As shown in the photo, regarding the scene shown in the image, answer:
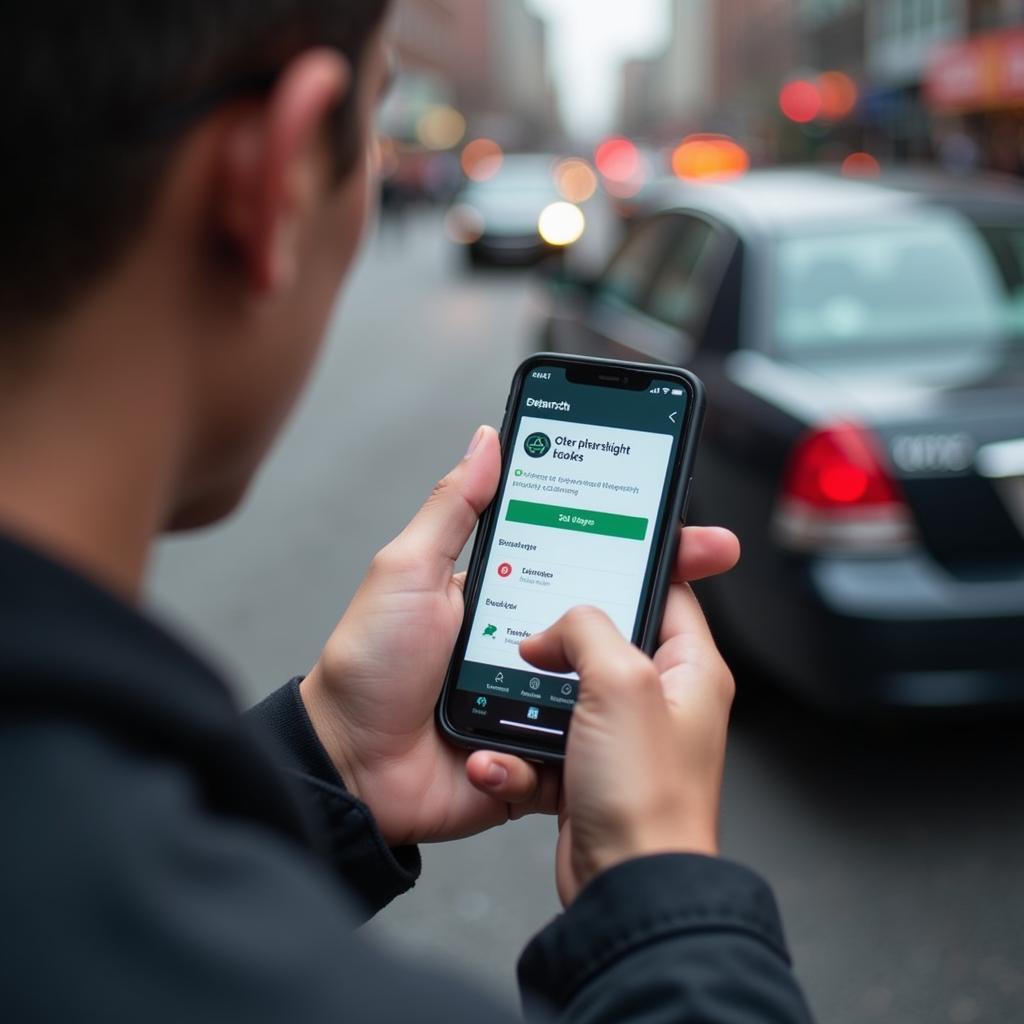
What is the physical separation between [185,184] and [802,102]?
53.4 m

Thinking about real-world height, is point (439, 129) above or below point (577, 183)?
below

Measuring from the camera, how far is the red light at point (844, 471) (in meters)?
3.72

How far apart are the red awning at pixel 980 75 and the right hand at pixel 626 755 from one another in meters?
31.1

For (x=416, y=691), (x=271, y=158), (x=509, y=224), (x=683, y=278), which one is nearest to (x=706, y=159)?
(x=509, y=224)

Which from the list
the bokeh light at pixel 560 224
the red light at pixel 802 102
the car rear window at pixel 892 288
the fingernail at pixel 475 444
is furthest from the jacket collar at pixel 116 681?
the red light at pixel 802 102

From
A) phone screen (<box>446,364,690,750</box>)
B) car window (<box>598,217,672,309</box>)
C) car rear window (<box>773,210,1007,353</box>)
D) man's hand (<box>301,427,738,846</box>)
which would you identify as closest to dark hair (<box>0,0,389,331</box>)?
man's hand (<box>301,427,738,846</box>)

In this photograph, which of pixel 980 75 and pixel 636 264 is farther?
pixel 980 75

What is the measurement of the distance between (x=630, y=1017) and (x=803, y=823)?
10.1 ft

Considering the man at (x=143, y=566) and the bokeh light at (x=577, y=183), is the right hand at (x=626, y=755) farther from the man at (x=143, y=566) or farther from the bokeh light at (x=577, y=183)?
the bokeh light at (x=577, y=183)

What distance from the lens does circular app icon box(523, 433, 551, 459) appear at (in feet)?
6.21

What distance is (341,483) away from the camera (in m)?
8.09

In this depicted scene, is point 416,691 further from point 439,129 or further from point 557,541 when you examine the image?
point 439,129

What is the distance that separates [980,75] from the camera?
105 ft

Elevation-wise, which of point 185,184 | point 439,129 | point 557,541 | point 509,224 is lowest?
point 439,129
